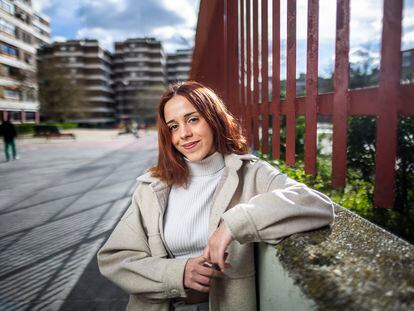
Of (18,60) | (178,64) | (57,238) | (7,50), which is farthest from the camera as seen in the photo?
(178,64)

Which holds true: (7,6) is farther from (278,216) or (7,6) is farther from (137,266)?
(278,216)

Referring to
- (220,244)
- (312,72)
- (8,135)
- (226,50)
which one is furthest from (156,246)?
(8,135)

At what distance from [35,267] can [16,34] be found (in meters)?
48.2

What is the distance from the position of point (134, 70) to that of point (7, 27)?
4349cm

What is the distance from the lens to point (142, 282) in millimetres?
1527

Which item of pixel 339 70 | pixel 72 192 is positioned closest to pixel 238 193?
pixel 339 70

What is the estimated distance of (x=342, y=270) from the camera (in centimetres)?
93

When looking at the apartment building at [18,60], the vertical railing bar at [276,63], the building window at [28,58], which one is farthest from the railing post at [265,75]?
the building window at [28,58]

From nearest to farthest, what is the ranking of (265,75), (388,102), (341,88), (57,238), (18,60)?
(388,102)
(341,88)
(265,75)
(57,238)
(18,60)

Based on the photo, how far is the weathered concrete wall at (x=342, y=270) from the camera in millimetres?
781

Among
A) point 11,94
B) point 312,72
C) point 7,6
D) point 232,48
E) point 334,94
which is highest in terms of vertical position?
point 7,6

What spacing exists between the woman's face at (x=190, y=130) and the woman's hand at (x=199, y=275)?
57cm

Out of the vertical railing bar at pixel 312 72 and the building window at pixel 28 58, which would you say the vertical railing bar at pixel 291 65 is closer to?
the vertical railing bar at pixel 312 72

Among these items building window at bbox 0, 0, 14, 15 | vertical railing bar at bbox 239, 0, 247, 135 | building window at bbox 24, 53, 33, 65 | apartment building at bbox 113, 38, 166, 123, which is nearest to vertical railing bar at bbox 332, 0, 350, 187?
vertical railing bar at bbox 239, 0, 247, 135
